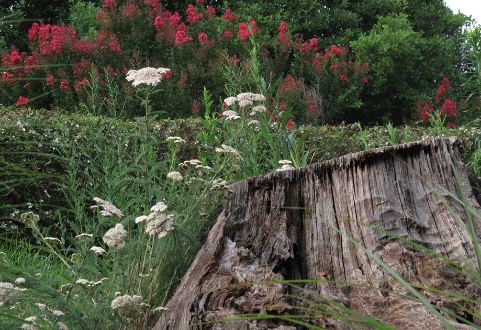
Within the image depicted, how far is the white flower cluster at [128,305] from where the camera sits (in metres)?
2.85

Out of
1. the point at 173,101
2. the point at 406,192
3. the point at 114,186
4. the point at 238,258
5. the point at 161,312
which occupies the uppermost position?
the point at 173,101

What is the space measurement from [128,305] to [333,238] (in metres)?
0.81

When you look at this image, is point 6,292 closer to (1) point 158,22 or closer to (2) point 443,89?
(1) point 158,22

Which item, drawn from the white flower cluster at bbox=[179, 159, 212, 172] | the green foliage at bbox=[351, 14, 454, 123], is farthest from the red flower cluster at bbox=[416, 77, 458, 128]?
the white flower cluster at bbox=[179, 159, 212, 172]

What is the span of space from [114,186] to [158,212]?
1.10 metres

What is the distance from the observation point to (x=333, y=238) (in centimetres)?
305

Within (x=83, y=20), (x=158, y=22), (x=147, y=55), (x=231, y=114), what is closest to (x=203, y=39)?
(x=158, y=22)

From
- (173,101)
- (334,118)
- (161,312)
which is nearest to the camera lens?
(161,312)

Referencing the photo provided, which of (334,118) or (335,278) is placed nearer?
(335,278)

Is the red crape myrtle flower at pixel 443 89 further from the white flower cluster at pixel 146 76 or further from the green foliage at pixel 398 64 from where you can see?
the white flower cluster at pixel 146 76

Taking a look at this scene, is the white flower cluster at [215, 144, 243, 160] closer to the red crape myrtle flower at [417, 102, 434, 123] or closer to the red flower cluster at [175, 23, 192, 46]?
the red flower cluster at [175, 23, 192, 46]

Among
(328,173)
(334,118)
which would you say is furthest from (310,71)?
(328,173)

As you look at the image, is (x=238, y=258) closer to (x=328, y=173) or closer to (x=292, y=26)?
(x=328, y=173)

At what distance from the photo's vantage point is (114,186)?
4.21 metres
